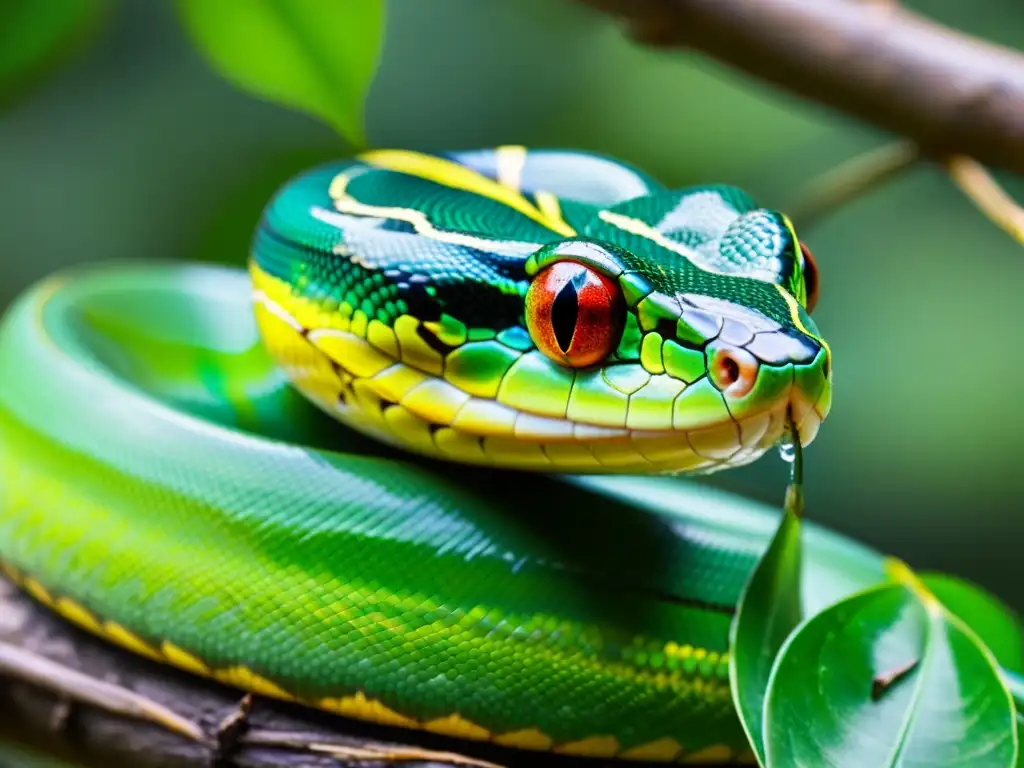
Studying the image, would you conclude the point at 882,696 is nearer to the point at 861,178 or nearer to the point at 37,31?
the point at 861,178

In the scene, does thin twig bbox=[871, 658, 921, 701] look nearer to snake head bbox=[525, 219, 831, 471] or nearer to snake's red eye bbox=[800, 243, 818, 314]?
snake head bbox=[525, 219, 831, 471]

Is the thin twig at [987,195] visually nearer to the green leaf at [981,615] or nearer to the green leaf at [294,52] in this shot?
the green leaf at [981,615]

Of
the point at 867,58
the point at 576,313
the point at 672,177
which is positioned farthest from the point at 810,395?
the point at 672,177

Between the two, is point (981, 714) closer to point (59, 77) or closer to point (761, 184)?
point (761, 184)

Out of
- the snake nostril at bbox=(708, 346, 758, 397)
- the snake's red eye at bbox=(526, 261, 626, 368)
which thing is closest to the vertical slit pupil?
the snake's red eye at bbox=(526, 261, 626, 368)

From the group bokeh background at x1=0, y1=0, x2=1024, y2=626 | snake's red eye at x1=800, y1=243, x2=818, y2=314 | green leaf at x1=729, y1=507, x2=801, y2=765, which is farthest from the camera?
bokeh background at x1=0, y1=0, x2=1024, y2=626

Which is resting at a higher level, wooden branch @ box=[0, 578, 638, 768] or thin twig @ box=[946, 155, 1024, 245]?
thin twig @ box=[946, 155, 1024, 245]

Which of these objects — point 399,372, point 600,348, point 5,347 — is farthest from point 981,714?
point 5,347

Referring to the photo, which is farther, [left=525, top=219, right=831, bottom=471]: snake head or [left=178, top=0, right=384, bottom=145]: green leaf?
[left=178, top=0, right=384, bottom=145]: green leaf
